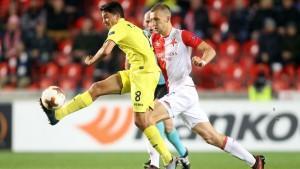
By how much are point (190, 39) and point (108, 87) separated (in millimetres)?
1156

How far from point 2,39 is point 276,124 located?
21.6ft

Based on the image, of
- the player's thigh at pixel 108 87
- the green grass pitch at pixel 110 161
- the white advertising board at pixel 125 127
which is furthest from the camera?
the white advertising board at pixel 125 127

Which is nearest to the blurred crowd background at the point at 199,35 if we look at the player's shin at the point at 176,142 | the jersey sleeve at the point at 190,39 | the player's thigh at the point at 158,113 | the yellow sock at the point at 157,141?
the player's shin at the point at 176,142

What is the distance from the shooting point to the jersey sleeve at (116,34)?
29.7 ft

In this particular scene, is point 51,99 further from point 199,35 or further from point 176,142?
point 199,35

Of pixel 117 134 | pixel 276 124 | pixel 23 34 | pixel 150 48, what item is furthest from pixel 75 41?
pixel 150 48

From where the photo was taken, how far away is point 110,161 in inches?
478

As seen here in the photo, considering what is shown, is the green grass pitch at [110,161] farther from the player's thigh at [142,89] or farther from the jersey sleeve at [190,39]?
the jersey sleeve at [190,39]

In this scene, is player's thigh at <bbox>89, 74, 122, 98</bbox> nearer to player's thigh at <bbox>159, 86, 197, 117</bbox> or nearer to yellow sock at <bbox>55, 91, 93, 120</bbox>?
yellow sock at <bbox>55, 91, 93, 120</bbox>

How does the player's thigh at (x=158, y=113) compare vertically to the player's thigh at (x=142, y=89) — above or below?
below

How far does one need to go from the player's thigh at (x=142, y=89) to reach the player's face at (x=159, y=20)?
19.9 inches

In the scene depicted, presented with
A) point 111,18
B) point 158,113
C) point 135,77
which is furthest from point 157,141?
point 111,18

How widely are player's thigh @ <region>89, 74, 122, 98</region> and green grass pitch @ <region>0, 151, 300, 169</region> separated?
5.34ft

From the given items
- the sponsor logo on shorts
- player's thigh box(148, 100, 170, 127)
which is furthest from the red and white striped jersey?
the sponsor logo on shorts
